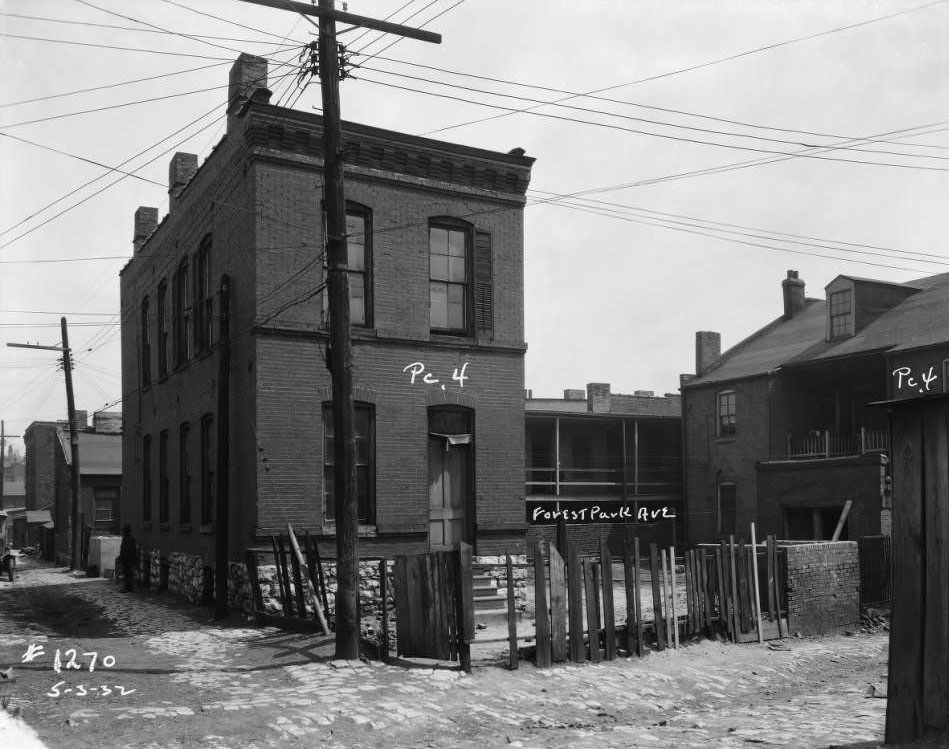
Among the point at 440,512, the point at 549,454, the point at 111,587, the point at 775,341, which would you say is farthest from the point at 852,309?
the point at 111,587

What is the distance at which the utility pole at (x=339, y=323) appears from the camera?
43.2 feet

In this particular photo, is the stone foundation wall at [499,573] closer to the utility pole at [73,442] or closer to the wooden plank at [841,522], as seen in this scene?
the wooden plank at [841,522]

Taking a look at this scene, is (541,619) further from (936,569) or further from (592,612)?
(936,569)

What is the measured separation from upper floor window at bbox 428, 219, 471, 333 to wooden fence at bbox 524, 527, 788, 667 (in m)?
6.07

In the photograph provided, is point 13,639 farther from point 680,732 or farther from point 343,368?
point 680,732

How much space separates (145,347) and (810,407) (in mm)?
23258

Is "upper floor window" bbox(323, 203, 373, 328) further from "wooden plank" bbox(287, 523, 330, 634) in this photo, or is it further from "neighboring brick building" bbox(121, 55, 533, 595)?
"wooden plank" bbox(287, 523, 330, 634)

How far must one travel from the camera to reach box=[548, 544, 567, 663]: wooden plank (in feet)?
43.9

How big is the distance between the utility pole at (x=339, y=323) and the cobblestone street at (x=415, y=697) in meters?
1.22

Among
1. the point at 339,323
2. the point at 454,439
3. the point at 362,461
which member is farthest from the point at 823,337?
the point at 339,323

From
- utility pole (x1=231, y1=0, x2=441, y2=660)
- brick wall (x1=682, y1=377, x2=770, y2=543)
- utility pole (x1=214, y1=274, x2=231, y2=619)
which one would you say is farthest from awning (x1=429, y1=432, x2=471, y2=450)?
brick wall (x1=682, y1=377, x2=770, y2=543)

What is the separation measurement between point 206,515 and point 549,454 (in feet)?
77.4

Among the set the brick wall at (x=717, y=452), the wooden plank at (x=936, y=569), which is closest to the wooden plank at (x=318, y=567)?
the wooden plank at (x=936, y=569)

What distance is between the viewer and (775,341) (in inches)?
1527
